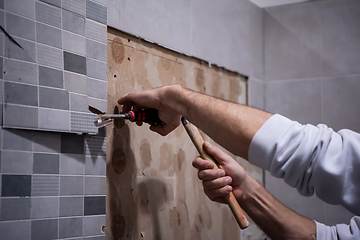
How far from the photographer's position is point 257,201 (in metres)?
1.14

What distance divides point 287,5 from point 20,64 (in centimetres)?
168

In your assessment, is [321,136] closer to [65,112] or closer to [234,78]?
[65,112]

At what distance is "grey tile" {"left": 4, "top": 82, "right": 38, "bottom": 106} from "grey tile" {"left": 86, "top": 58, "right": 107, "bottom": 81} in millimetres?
177

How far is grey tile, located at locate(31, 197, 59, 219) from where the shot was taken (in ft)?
2.57

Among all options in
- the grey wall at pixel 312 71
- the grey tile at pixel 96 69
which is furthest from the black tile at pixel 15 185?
the grey wall at pixel 312 71

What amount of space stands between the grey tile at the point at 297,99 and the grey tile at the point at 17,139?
1500mm

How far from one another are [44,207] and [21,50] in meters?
0.37

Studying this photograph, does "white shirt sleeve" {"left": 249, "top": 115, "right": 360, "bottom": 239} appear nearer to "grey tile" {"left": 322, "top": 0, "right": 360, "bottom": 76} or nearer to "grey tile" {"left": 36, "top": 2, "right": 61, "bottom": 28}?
"grey tile" {"left": 36, "top": 2, "right": 61, "bottom": 28}

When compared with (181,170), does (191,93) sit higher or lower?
higher

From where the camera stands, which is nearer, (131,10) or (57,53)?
(57,53)

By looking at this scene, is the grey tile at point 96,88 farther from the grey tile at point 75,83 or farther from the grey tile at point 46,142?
the grey tile at point 46,142

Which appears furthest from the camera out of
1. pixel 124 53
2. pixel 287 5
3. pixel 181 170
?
pixel 287 5

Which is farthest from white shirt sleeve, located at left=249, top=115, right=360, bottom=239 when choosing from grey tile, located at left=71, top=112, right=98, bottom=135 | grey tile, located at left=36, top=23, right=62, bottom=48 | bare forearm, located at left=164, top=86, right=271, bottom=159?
grey tile, located at left=36, top=23, right=62, bottom=48

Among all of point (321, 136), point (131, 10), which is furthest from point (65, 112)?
point (321, 136)
